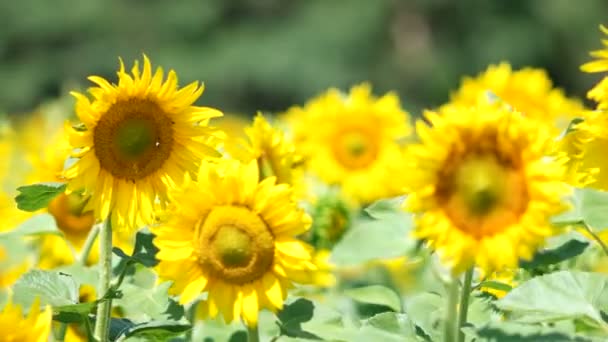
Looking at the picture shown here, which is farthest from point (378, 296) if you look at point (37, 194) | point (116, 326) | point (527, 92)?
point (527, 92)

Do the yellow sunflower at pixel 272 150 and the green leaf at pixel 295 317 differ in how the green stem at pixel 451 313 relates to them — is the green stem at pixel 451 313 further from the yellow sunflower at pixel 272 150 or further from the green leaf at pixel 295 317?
the yellow sunflower at pixel 272 150

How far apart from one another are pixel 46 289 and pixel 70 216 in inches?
31.3

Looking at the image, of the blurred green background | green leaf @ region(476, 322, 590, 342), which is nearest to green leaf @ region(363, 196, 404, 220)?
green leaf @ region(476, 322, 590, 342)

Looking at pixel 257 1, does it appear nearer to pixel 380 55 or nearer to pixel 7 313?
pixel 380 55

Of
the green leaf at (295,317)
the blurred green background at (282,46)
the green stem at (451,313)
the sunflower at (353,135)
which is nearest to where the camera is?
the green stem at (451,313)

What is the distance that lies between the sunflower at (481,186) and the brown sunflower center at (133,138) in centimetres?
37

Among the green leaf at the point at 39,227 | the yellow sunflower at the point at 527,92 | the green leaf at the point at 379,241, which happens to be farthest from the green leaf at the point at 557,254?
the yellow sunflower at the point at 527,92

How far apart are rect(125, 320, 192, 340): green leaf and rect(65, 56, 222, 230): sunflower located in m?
0.14

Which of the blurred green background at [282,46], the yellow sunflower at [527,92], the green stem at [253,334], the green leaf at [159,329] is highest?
the blurred green background at [282,46]

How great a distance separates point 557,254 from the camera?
4.40 feet

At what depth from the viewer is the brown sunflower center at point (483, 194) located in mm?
1150

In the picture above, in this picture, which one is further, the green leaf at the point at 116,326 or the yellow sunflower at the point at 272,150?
the yellow sunflower at the point at 272,150

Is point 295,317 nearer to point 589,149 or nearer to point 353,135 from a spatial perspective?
point 589,149

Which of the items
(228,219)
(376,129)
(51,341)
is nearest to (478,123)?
(228,219)
